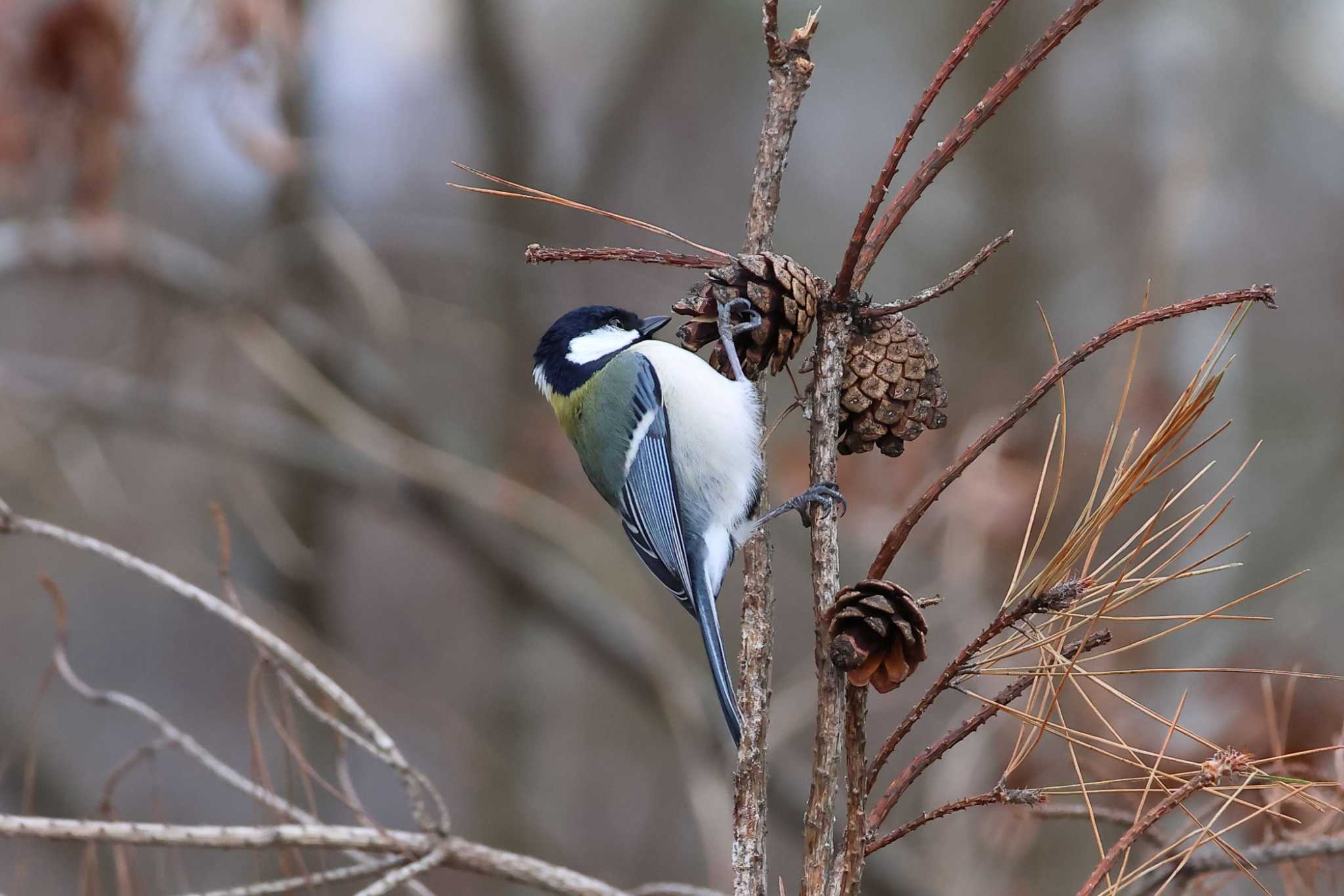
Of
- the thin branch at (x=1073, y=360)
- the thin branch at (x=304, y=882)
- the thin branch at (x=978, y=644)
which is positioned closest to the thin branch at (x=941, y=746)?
the thin branch at (x=978, y=644)

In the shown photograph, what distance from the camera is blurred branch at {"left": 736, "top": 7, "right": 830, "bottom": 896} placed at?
0.74m

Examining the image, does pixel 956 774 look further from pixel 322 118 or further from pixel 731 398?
pixel 322 118

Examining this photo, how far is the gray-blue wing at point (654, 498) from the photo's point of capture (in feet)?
5.79

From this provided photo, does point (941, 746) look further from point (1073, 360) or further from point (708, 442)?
point (708, 442)

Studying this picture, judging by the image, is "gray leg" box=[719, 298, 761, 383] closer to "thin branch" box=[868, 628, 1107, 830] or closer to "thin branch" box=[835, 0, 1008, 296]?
"thin branch" box=[835, 0, 1008, 296]

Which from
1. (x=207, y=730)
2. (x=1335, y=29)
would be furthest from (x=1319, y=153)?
(x=207, y=730)

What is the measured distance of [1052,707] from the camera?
2.39ft

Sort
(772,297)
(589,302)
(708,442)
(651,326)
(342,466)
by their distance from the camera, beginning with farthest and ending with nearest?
(589,302)
(342,466)
(651,326)
(708,442)
(772,297)

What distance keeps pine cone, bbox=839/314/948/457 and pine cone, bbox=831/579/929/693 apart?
0.18 meters

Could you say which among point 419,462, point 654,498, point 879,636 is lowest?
point 879,636

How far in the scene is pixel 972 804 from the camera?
2.32 feet

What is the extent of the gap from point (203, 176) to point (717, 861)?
9.60 ft

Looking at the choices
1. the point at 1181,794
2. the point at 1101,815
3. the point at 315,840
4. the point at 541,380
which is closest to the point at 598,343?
the point at 541,380

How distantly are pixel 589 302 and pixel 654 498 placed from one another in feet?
6.62
